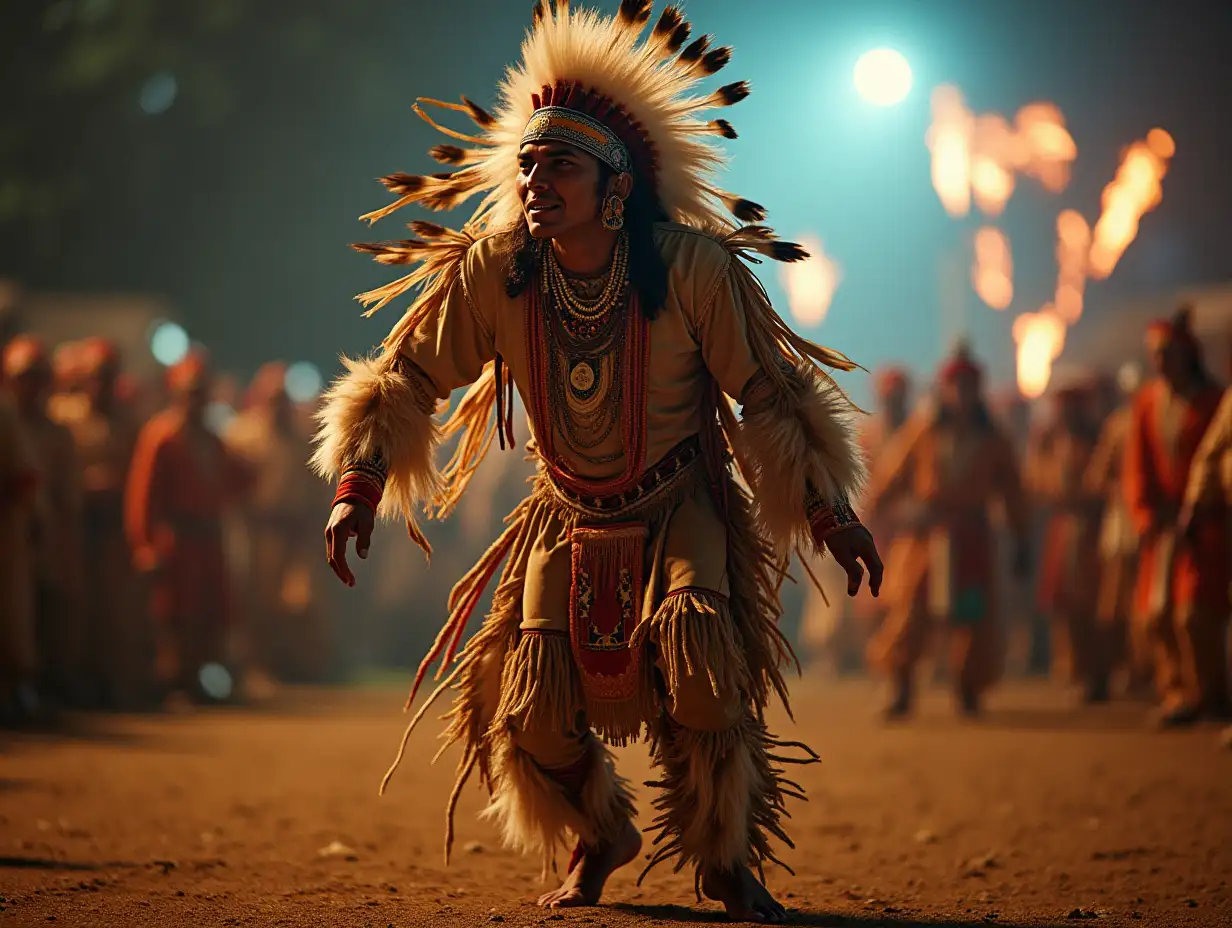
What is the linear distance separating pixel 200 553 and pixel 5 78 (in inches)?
451

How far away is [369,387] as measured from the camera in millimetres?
4477

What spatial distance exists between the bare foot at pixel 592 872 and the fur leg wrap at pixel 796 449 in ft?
3.18

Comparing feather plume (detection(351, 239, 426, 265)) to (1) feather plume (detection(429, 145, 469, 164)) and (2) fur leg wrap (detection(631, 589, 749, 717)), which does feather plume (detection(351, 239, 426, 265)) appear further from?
(2) fur leg wrap (detection(631, 589, 749, 717))

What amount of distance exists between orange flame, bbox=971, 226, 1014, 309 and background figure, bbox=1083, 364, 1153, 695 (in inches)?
680

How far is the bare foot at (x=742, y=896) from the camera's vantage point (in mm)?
4266

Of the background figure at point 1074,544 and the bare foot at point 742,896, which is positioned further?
the background figure at point 1074,544

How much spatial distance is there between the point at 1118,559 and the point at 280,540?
700cm

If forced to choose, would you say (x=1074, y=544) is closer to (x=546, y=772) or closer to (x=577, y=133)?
(x=546, y=772)

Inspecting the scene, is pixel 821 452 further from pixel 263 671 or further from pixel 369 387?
pixel 263 671

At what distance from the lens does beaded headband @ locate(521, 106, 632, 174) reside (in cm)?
432

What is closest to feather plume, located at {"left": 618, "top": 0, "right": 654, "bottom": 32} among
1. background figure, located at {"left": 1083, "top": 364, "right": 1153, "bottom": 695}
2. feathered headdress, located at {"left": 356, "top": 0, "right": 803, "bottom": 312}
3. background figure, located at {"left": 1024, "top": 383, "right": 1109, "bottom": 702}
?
feathered headdress, located at {"left": 356, "top": 0, "right": 803, "bottom": 312}

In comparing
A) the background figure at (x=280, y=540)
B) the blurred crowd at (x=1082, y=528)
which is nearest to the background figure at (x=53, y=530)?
the background figure at (x=280, y=540)

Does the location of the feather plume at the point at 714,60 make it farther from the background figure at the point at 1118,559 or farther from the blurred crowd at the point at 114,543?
the background figure at the point at 1118,559

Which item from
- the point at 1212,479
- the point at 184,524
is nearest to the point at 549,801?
A: the point at 1212,479
